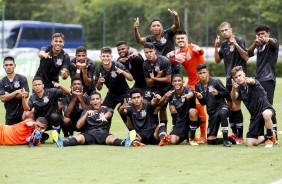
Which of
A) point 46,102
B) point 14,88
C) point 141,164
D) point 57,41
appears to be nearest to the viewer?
Result: point 141,164

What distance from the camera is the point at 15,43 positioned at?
169ft

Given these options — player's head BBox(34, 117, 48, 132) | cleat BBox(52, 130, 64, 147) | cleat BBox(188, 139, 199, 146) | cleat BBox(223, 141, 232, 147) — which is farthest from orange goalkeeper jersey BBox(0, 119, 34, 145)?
cleat BBox(223, 141, 232, 147)

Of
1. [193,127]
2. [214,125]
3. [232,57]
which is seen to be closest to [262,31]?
[232,57]

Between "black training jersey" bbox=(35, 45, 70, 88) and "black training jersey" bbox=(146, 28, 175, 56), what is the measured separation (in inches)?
62.7

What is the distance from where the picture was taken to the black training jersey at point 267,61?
15.6m

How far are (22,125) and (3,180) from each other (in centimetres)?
412

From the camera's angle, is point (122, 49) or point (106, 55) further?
point (122, 49)

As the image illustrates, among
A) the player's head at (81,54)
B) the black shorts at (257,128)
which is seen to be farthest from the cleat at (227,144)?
the player's head at (81,54)

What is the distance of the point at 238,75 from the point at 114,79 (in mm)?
2688

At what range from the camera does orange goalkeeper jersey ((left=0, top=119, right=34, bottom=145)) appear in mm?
15469

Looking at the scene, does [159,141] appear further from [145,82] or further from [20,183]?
[20,183]

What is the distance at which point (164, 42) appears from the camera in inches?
669

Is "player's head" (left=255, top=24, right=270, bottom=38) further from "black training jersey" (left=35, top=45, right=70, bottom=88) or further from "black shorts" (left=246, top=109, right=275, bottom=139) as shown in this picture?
"black training jersey" (left=35, top=45, right=70, bottom=88)

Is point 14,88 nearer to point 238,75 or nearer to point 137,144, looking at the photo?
point 137,144
